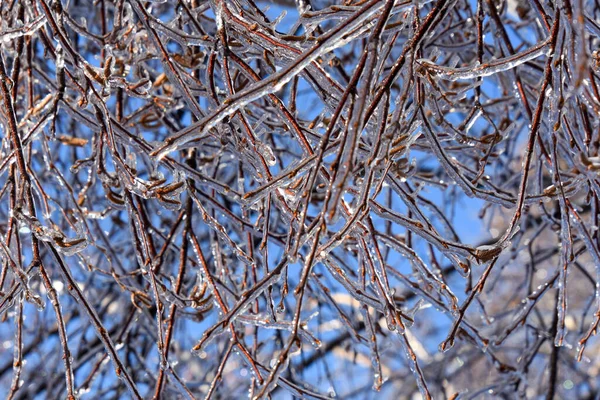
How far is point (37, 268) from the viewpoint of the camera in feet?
4.61

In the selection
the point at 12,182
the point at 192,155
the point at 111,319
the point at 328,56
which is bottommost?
the point at 12,182

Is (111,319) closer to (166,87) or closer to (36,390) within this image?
(36,390)

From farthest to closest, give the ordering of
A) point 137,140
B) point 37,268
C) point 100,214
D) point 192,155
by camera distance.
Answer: point 192,155 < point 100,214 < point 137,140 < point 37,268

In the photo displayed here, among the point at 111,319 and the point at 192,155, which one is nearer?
the point at 192,155

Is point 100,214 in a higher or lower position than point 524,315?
higher

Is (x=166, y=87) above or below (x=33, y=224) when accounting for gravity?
above

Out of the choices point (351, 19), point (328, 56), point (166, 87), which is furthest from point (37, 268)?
point (166, 87)

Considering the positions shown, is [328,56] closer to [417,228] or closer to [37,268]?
[417,228]

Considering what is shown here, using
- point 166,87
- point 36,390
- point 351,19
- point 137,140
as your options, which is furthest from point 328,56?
point 36,390

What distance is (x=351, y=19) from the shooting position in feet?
3.31

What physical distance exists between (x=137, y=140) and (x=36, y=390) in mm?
2782

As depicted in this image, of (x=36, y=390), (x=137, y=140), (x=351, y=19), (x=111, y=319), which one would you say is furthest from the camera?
(x=111, y=319)

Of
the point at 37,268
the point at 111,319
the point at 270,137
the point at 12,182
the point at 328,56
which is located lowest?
the point at 37,268

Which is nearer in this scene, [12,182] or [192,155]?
[12,182]
